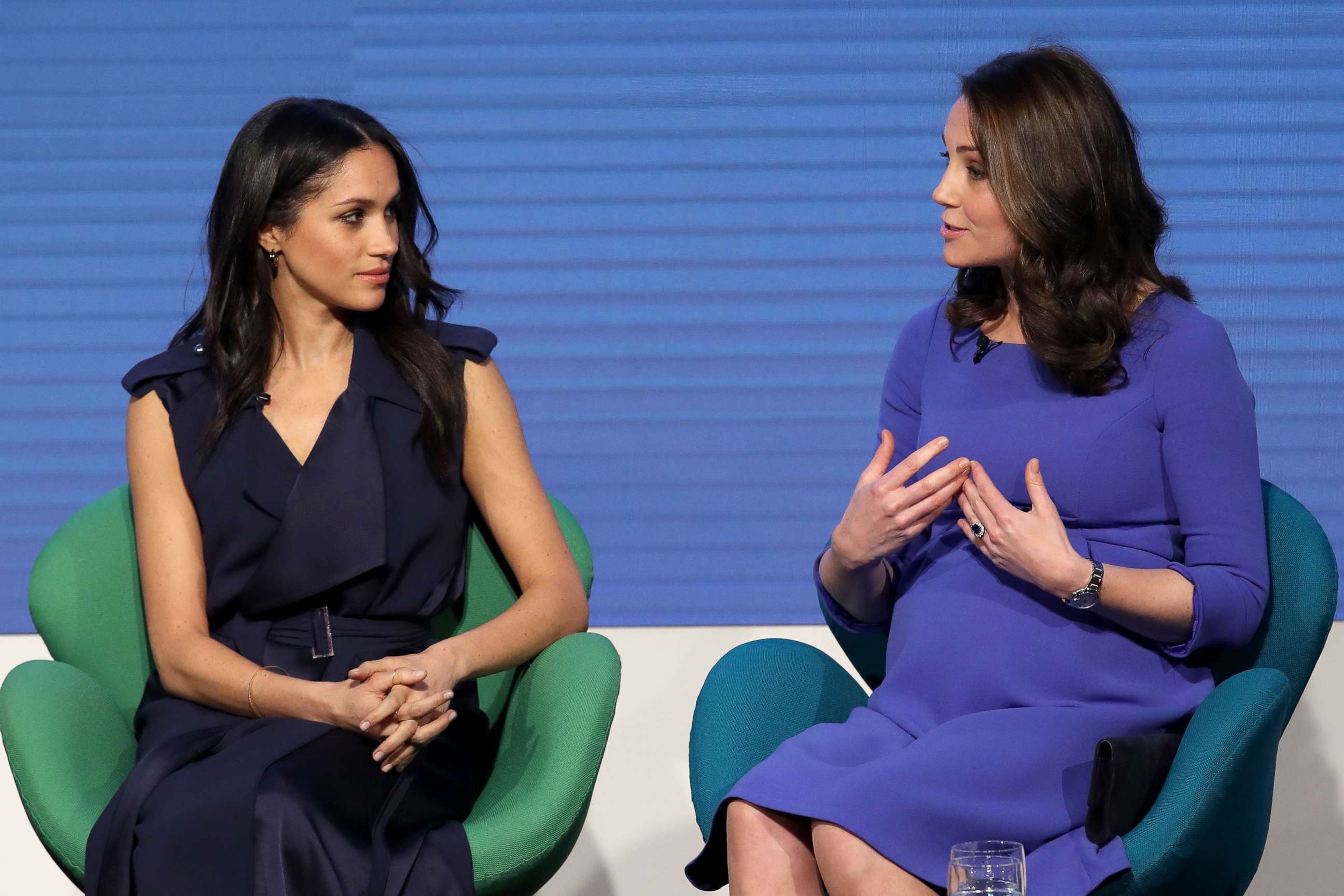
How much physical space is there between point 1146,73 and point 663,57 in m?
1.11

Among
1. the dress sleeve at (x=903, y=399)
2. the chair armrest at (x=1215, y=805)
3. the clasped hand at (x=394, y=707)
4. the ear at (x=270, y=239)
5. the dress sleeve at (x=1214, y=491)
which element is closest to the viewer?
the chair armrest at (x=1215, y=805)

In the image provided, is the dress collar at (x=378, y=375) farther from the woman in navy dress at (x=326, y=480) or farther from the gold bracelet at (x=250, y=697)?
the gold bracelet at (x=250, y=697)

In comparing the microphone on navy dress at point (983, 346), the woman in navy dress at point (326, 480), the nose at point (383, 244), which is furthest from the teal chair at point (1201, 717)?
the nose at point (383, 244)

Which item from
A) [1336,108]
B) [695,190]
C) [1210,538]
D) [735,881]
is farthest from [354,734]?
[1336,108]

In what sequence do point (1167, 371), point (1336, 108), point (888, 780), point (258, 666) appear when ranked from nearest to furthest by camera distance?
point (888, 780), point (1167, 371), point (258, 666), point (1336, 108)

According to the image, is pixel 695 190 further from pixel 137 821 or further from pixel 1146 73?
pixel 137 821

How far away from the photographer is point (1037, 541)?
7.79 feet

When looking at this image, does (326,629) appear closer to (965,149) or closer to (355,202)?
(355,202)

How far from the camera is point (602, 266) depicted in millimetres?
3789

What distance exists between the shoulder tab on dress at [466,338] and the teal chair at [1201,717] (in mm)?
710

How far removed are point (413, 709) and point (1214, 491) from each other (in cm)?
126

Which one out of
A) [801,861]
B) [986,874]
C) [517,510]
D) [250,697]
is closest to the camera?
[986,874]

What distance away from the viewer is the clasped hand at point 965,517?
2.37 m

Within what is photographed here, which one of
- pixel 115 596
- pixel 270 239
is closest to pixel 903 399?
pixel 270 239
